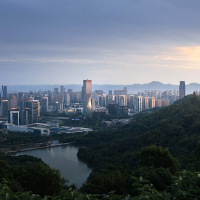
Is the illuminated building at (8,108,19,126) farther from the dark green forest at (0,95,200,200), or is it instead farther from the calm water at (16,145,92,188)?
the dark green forest at (0,95,200,200)

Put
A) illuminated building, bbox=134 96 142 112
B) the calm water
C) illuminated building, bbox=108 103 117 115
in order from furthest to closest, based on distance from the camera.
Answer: illuminated building, bbox=134 96 142 112, illuminated building, bbox=108 103 117 115, the calm water

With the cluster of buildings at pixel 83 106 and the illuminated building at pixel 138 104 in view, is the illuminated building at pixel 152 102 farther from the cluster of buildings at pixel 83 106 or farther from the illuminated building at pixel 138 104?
the illuminated building at pixel 138 104

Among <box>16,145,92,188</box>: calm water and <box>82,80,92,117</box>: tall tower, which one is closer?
<box>16,145,92,188</box>: calm water

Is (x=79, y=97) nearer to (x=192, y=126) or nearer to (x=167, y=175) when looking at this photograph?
(x=192, y=126)

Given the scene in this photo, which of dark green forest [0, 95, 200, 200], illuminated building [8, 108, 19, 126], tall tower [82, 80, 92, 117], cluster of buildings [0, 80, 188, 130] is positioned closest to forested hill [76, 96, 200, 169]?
dark green forest [0, 95, 200, 200]

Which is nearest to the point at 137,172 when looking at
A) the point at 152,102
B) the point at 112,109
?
the point at 112,109

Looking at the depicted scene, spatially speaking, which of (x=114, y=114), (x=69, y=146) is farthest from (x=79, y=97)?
(x=69, y=146)

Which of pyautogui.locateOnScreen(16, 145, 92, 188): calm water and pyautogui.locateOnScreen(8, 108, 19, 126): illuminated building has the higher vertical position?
pyautogui.locateOnScreen(8, 108, 19, 126): illuminated building
